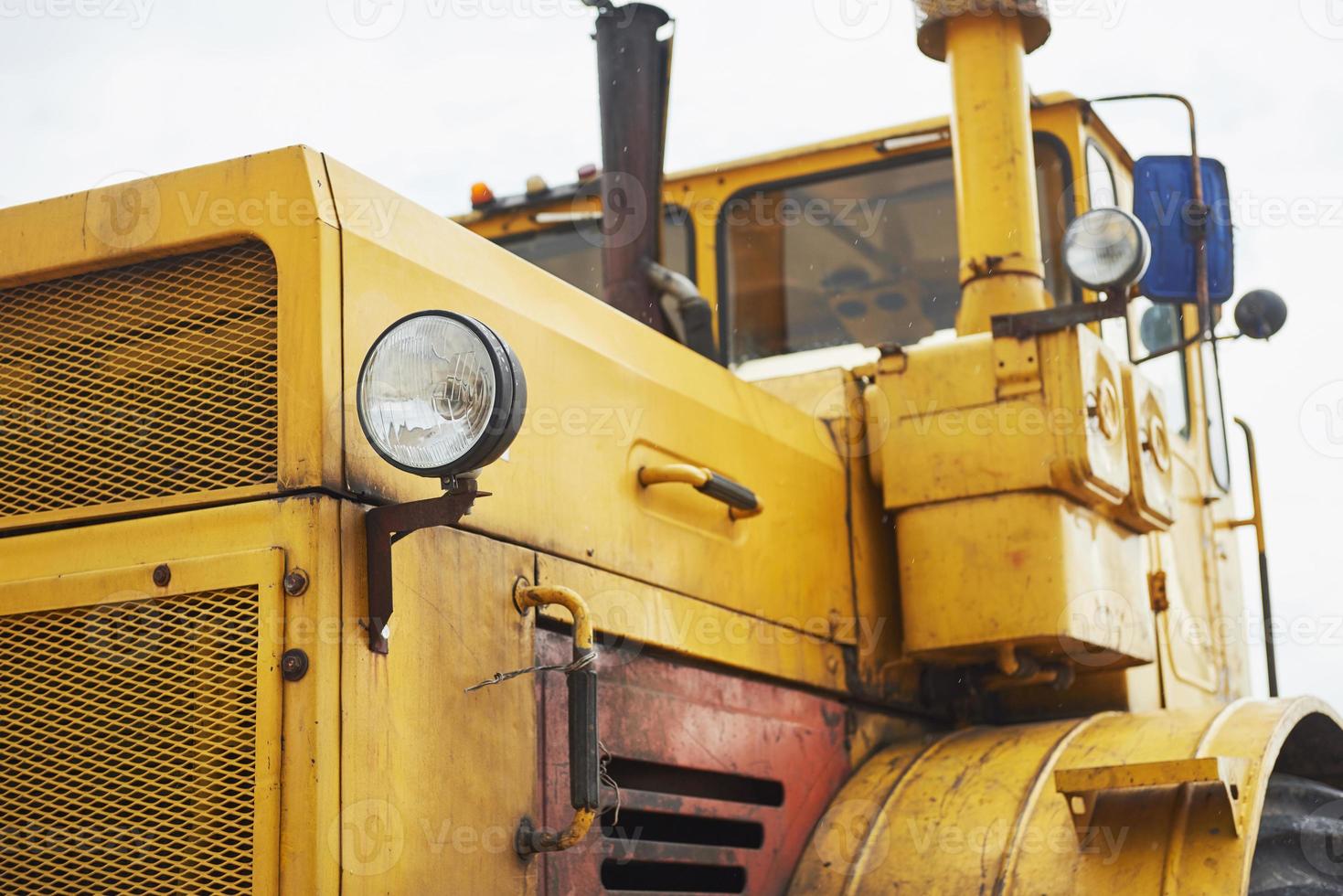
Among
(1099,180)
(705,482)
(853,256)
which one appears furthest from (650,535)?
(1099,180)

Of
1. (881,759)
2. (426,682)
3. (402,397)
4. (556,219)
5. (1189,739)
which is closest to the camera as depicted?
(402,397)

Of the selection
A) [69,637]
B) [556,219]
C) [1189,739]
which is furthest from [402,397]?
[556,219]

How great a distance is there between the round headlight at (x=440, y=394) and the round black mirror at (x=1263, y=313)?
102 inches

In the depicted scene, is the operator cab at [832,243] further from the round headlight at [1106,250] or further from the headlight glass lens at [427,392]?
the headlight glass lens at [427,392]

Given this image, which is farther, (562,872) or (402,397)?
(562,872)

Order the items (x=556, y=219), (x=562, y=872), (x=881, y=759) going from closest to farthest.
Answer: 1. (x=562, y=872)
2. (x=881, y=759)
3. (x=556, y=219)

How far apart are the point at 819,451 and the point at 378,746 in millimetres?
1472

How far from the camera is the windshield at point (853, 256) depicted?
4059mm

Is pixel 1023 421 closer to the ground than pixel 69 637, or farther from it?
farther from it

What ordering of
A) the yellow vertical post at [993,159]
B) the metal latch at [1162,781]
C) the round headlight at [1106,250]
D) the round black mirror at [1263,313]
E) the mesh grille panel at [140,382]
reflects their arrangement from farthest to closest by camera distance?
the round black mirror at [1263,313]
the yellow vertical post at [993,159]
the round headlight at [1106,250]
the metal latch at [1162,781]
the mesh grille panel at [140,382]

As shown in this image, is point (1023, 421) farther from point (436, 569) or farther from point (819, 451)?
point (436, 569)

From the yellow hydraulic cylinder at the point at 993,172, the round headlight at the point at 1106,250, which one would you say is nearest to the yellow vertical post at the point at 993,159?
the yellow hydraulic cylinder at the point at 993,172

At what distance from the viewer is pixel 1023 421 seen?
3367 millimetres

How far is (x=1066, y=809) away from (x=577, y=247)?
7.24 ft
